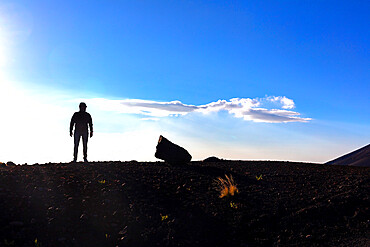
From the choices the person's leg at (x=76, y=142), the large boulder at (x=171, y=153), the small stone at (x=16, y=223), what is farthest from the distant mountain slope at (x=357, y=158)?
the small stone at (x=16, y=223)

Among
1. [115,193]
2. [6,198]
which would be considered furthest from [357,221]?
[6,198]

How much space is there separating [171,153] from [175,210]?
18.5 feet

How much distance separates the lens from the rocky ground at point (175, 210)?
320 inches

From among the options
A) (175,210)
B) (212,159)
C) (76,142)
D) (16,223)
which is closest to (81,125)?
(76,142)

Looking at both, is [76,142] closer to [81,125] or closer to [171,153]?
[81,125]

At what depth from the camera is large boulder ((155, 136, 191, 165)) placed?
14727mm

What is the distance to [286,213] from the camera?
9.27 meters

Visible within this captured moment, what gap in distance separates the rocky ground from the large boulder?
2.37 m

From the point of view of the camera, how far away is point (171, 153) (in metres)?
14.8

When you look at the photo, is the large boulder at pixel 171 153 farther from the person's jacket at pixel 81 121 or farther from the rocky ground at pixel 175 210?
the person's jacket at pixel 81 121

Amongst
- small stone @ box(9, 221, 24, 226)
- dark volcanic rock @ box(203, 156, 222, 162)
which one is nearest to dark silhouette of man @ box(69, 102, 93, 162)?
dark volcanic rock @ box(203, 156, 222, 162)

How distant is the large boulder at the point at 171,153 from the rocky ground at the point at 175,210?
2372 mm

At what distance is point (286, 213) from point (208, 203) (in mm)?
2163

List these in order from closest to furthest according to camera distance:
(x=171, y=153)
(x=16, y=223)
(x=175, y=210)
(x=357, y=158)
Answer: (x=16, y=223)
(x=175, y=210)
(x=171, y=153)
(x=357, y=158)
